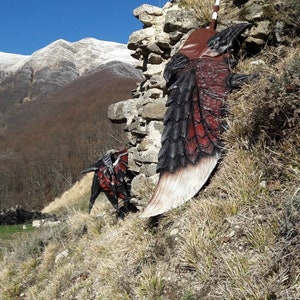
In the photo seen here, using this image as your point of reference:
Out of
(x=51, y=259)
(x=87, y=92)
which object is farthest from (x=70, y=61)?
(x=51, y=259)

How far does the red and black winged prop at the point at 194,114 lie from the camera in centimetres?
371

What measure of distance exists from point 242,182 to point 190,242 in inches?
24.8

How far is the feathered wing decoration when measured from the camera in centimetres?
371

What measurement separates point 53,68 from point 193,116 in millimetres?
78733

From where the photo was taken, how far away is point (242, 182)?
3340 mm

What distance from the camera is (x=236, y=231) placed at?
10.1 ft

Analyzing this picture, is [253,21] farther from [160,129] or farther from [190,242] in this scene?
[190,242]

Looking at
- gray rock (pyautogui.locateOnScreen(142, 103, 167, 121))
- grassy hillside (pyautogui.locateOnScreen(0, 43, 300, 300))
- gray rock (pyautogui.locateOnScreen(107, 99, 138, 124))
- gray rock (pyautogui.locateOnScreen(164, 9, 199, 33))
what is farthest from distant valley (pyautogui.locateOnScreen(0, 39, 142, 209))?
grassy hillside (pyautogui.locateOnScreen(0, 43, 300, 300))

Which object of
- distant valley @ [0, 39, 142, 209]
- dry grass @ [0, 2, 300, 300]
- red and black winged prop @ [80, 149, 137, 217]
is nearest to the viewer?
dry grass @ [0, 2, 300, 300]

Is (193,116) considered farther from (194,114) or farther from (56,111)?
(56,111)

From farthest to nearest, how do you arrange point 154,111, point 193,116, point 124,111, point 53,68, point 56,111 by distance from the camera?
point 53,68 < point 56,111 < point 124,111 < point 154,111 < point 193,116

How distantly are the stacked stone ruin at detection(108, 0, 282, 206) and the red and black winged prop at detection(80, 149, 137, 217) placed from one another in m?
0.16

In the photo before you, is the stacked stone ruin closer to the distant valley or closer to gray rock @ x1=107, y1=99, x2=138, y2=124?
gray rock @ x1=107, y1=99, x2=138, y2=124

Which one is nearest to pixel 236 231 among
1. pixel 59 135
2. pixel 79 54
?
pixel 59 135
